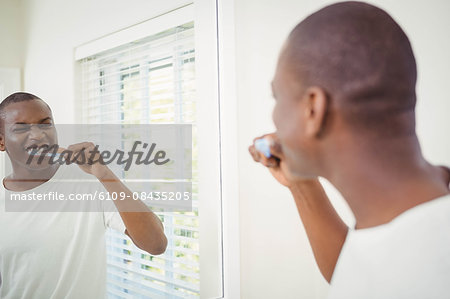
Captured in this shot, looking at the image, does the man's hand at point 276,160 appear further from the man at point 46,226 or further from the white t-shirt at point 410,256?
the man at point 46,226

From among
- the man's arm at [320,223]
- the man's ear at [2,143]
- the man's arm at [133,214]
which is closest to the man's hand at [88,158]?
the man's arm at [133,214]

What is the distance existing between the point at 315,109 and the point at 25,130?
611mm

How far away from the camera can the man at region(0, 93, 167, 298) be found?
796 mm

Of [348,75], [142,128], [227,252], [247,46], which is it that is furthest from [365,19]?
[227,252]

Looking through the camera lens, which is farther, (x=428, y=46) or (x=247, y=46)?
(x=247, y=46)

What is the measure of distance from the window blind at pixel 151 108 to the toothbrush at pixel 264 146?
0.42 meters

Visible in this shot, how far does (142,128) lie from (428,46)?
0.72 metres

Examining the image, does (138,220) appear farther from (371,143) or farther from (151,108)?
(371,143)

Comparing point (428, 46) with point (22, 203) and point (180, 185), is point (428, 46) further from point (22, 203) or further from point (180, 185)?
point (22, 203)

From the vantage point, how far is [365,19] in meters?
0.53

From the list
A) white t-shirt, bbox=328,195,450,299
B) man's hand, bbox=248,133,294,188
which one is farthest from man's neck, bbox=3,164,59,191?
white t-shirt, bbox=328,195,450,299

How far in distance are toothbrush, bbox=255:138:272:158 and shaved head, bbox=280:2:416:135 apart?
163mm

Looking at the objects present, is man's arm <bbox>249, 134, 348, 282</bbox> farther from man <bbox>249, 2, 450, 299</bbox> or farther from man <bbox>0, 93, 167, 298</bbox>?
man <bbox>0, 93, 167, 298</bbox>

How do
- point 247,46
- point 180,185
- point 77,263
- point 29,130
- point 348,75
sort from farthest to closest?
point 247,46
point 180,185
point 77,263
point 29,130
point 348,75
